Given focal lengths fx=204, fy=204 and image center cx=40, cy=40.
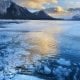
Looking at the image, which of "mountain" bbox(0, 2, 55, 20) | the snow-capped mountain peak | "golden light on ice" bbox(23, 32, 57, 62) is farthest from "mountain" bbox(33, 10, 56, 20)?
the snow-capped mountain peak

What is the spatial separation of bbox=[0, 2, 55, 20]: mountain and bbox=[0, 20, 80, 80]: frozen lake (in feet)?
0.13

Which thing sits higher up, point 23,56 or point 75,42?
point 75,42

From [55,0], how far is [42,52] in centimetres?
42

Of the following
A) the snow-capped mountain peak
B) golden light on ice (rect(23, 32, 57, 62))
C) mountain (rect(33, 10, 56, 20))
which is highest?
the snow-capped mountain peak

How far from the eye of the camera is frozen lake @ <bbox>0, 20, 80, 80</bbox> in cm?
154

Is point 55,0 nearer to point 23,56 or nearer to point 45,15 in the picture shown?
point 45,15

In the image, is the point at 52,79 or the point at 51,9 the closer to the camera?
the point at 52,79

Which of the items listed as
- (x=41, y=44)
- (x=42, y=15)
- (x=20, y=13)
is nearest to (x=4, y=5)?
(x=20, y=13)

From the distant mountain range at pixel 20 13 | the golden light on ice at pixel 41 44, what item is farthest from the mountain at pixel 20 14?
the golden light on ice at pixel 41 44

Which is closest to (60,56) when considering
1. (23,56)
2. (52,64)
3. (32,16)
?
(52,64)

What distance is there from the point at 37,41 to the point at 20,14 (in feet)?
0.84

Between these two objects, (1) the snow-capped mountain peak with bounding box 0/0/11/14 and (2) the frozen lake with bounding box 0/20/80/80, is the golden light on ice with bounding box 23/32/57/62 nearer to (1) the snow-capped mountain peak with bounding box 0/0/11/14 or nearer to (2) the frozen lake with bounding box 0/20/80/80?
(2) the frozen lake with bounding box 0/20/80/80

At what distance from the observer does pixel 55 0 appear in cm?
160

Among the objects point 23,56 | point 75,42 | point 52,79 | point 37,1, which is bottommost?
point 52,79
